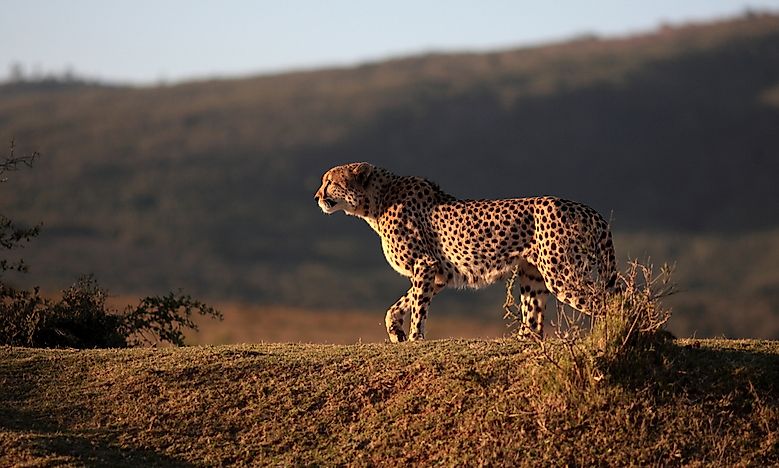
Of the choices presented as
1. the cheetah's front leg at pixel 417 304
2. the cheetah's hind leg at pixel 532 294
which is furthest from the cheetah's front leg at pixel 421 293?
the cheetah's hind leg at pixel 532 294

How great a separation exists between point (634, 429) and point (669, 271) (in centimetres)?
128

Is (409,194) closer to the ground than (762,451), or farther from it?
farther from it

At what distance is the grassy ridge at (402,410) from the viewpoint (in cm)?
921

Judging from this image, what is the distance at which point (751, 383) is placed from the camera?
9.66 metres

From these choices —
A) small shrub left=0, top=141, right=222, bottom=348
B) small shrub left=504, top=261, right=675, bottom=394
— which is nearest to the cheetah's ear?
small shrub left=0, top=141, right=222, bottom=348

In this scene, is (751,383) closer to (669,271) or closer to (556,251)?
(669,271)

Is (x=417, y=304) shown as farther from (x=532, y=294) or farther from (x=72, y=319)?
(x=72, y=319)

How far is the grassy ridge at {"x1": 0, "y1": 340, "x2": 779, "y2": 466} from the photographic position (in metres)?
9.21

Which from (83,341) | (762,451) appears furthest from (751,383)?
(83,341)

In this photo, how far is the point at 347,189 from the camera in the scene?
12680mm

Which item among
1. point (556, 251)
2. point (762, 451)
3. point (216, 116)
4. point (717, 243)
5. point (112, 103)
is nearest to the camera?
point (762, 451)

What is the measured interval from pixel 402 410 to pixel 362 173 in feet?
11.2

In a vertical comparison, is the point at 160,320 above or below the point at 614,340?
below

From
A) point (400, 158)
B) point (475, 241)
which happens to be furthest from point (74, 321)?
point (400, 158)
